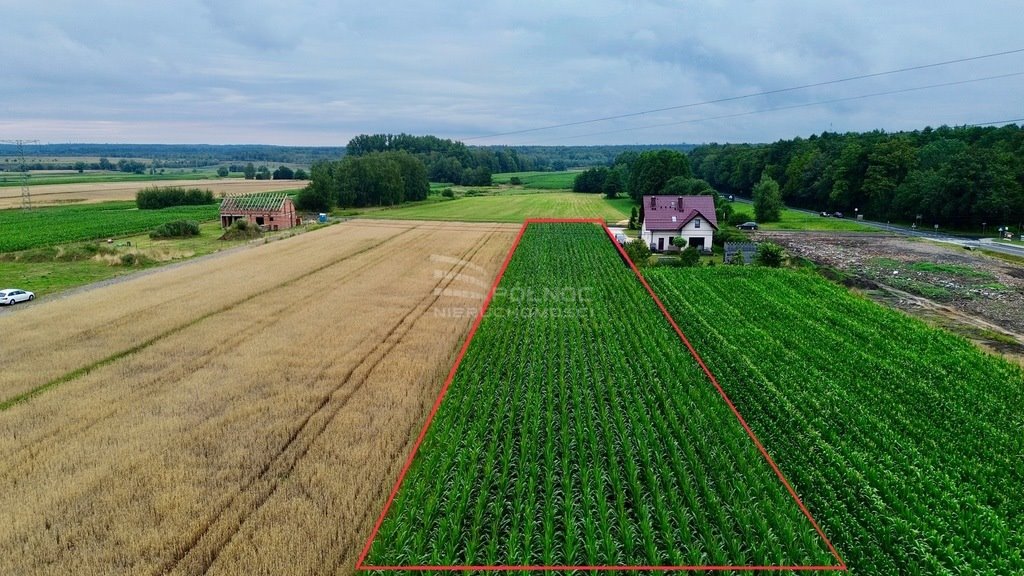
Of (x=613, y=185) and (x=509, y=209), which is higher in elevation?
(x=613, y=185)

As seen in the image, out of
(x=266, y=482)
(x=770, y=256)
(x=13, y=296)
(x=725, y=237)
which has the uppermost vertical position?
(x=725, y=237)

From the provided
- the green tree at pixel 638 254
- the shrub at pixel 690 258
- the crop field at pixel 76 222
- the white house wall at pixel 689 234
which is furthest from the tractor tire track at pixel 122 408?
the crop field at pixel 76 222

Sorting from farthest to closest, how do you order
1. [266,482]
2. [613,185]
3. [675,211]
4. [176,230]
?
[613,185], [176,230], [675,211], [266,482]

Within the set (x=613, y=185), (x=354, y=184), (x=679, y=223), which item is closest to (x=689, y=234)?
(x=679, y=223)

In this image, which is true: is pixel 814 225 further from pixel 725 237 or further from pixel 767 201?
pixel 725 237

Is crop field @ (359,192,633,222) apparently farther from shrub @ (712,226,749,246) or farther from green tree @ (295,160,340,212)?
shrub @ (712,226,749,246)

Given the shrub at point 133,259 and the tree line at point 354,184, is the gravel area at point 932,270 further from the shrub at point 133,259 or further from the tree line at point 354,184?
the tree line at point 354,184

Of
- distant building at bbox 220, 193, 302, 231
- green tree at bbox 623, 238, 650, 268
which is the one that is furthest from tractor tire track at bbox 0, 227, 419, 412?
distant building at bbox 220, 193, 302, 231
